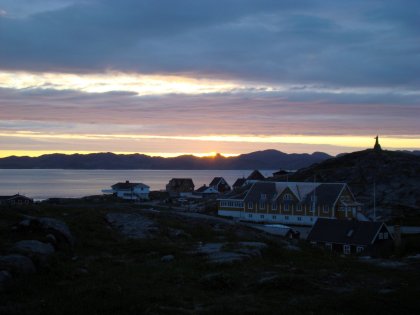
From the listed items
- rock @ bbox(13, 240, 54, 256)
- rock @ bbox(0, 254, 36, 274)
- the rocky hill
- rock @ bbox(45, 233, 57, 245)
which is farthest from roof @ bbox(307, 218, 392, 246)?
the rocky hill

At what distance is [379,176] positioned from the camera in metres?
104

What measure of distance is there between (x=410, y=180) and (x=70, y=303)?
97886 mm

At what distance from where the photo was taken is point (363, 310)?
46.9ft

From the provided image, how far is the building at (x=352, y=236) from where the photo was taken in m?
45.1

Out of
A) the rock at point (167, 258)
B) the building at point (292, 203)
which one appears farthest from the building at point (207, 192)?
the rock at point (167, 258)

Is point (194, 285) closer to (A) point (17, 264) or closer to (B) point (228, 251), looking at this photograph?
(A) point (17, 264)

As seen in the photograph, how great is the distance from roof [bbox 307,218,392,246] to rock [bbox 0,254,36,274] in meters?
34.7

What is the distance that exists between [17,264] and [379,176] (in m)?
97.1

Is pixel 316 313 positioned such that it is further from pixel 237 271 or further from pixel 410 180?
pixel 410 180

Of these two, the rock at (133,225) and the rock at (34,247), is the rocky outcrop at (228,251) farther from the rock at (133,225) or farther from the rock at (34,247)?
the rock at (34,247)

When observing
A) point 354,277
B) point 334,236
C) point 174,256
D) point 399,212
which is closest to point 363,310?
point 354,277

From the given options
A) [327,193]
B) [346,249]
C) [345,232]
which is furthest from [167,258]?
[327,193]

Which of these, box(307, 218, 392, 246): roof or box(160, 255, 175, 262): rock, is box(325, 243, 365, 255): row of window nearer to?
box(307, 218, 392, 246): roof

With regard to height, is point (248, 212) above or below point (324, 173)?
below
